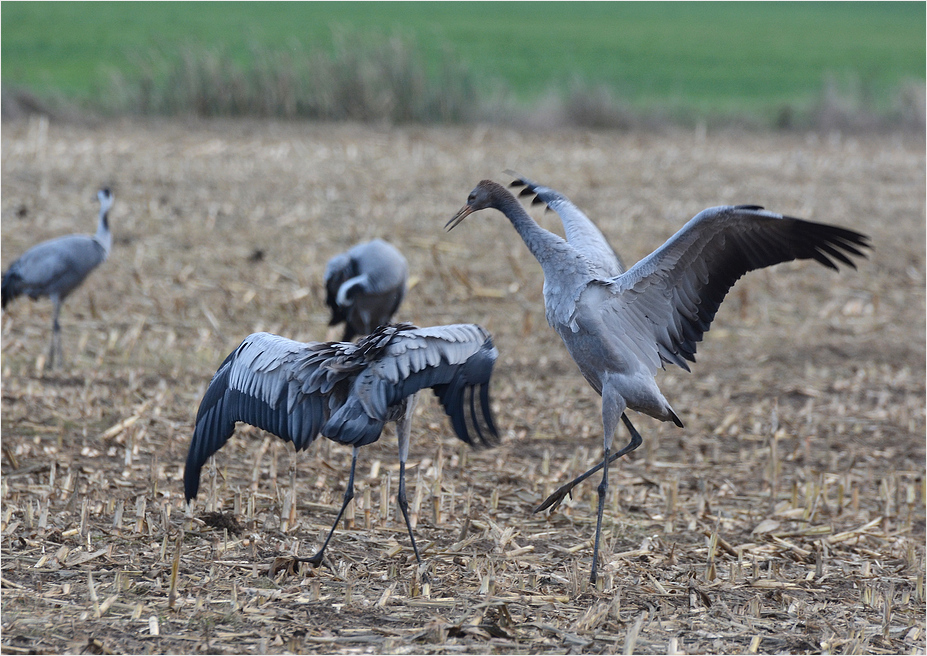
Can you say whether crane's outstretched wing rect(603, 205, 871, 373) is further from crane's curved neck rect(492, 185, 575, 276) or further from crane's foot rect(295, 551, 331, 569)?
crane's foot rect(295, 551, 331, 569)

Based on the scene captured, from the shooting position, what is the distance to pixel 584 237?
5398 mm

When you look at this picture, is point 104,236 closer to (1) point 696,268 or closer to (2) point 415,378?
(2) point 415,378

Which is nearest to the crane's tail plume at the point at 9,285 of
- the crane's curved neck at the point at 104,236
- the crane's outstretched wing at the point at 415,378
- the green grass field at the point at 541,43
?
the crane's curved neck at the point at 104,236

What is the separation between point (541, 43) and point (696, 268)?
107ft

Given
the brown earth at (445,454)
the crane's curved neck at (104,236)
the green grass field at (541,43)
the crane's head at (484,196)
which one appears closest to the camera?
the brown earth at (445,454)

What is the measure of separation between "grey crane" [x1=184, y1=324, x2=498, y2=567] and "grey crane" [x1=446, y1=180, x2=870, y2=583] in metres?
0.58

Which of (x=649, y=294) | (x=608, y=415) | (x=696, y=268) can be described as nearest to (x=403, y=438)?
(x=608, y=415)

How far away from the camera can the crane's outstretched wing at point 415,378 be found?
439 cm

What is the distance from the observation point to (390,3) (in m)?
50.5

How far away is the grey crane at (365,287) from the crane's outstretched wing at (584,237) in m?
2.13

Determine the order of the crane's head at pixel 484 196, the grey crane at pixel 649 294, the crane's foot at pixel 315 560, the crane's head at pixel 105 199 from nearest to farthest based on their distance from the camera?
the crane's foot at pixel 315 560
the grey crane at pixel 649 294
the crane's head at pixel 484 196
the crane's head at pixel 105 199

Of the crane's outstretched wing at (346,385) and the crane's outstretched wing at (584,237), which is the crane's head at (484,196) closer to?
the crane's outstretched wing at (584,237)

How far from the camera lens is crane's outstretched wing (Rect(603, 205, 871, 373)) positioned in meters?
4.56

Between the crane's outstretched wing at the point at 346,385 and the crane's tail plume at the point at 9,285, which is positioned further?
the crane's tail plume at the point at 9,285
